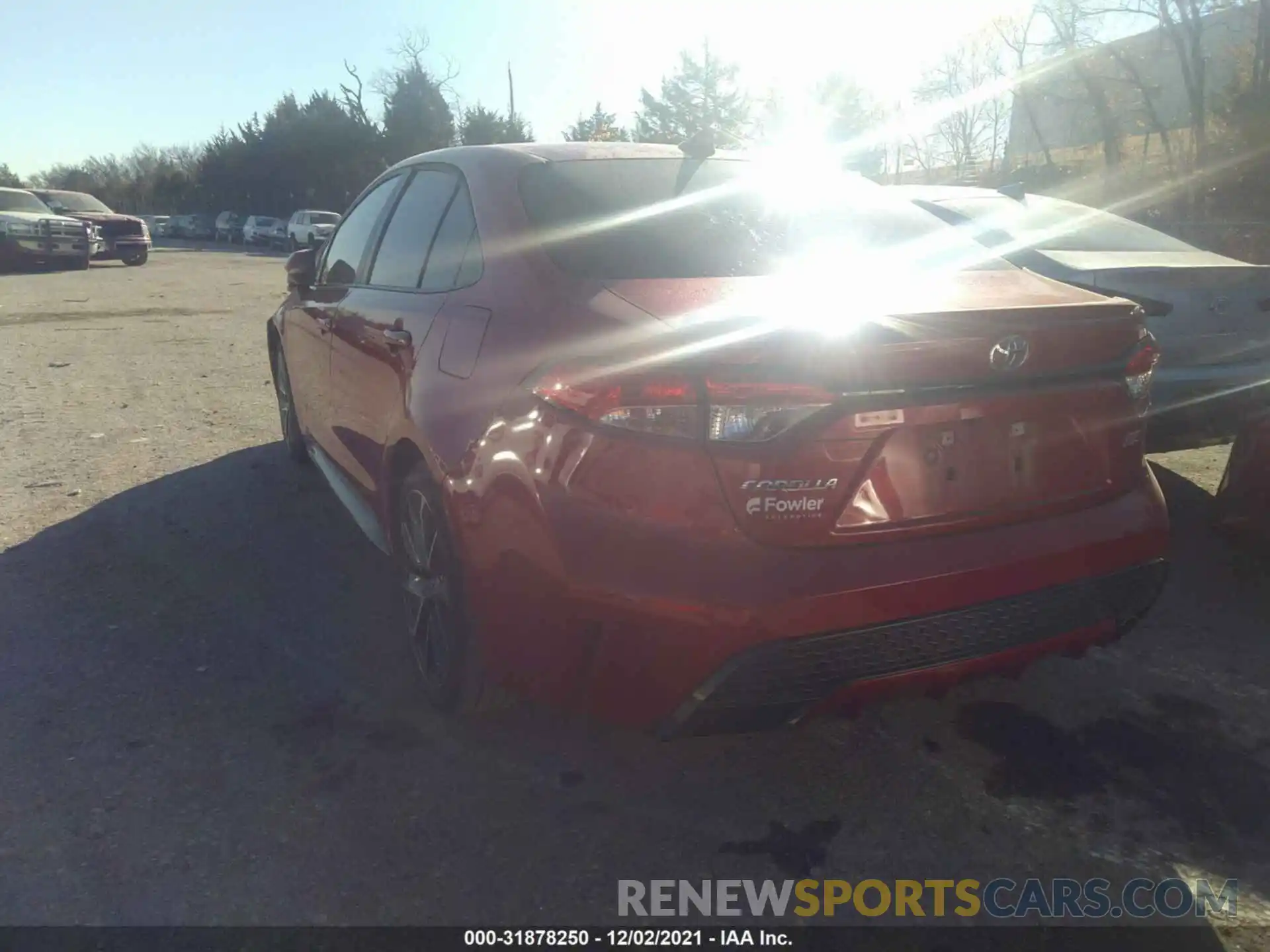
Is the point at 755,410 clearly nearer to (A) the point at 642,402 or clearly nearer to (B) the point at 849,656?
(A) the point at 642,402

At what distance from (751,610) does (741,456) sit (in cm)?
A: 32

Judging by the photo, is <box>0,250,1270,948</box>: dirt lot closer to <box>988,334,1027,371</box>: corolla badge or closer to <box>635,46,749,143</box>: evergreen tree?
<box>988,334,1027,371</box>: corolla badge

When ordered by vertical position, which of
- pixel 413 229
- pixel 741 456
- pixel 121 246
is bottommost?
pixel 121 246

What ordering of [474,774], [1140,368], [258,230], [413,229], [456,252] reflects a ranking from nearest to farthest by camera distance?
[1140,368]
[474,774]
[456,252]
[413,229]
[258,230]

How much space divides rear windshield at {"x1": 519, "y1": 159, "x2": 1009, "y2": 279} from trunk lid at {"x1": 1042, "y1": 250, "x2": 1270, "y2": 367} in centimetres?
185

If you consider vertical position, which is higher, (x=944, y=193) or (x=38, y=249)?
(x=944, y=193)

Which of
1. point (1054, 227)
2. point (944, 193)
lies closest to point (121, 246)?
point (944, 193)

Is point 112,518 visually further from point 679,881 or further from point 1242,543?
point 1242,543

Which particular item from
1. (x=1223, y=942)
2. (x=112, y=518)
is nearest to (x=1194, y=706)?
(x=1223, y=942)

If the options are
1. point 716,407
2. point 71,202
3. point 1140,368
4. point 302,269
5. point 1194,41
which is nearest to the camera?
point 716,407

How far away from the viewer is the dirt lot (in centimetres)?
239

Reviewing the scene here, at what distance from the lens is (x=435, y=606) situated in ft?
9.84

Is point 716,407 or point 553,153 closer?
point 716,407

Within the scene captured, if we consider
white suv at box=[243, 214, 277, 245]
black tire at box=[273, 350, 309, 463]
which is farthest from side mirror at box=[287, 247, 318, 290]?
white suv at box=[243, 214, 277, 245]
